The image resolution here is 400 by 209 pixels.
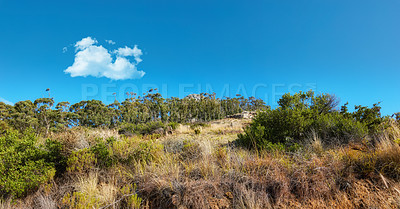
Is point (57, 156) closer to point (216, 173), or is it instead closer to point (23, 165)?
point (23, 165)

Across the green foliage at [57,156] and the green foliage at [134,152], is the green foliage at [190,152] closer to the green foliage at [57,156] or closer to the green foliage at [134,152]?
the green foliage at [134,152]

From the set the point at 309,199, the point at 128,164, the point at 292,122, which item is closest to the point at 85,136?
the point at 128,164

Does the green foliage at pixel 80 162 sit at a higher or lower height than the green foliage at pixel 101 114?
lower

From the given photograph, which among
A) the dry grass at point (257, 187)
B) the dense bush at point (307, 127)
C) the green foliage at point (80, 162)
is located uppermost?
the dense bush at point (307, 127)

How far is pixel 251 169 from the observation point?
365cm

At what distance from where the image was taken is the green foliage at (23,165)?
3.76 metres

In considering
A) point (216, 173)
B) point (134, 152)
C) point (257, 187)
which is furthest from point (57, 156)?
point (257, 187)

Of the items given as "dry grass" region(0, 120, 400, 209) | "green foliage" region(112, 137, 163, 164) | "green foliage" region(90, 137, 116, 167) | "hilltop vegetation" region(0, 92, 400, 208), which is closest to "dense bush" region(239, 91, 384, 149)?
"hilltop vegetation" region(0, 92, 400, 208)

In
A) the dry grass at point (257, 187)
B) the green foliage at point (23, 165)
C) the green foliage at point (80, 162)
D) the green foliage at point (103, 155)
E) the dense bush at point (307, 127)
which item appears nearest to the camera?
the dry grass at point (257, 187)

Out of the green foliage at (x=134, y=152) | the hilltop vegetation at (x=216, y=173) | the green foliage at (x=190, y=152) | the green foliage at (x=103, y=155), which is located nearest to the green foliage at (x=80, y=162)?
the hilltop vegetation at (x=216, y=173)

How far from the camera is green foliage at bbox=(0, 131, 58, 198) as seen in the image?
3.76 metres

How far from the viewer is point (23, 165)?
14.1 ft

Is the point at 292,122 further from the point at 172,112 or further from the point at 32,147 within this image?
the point at 172,112

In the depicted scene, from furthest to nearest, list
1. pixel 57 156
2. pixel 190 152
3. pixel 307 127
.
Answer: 1. pixel 307 127
2. pixel 190 152
3. pixel 57 156
